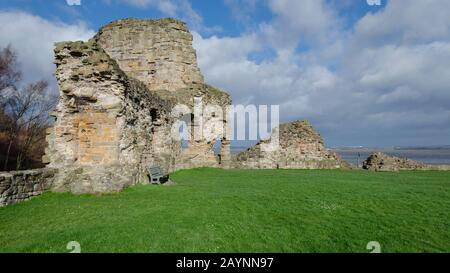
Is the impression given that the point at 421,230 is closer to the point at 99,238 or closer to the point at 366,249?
the point at 366,249

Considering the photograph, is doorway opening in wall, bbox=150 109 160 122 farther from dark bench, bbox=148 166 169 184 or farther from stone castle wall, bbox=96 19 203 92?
stone castle wall, bbox=96 19 203 92

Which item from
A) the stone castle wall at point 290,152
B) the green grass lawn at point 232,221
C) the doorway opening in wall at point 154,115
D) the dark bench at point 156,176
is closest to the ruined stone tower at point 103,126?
the doorway opening in wall at point 154,115

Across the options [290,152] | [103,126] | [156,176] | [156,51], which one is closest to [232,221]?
[103,126]

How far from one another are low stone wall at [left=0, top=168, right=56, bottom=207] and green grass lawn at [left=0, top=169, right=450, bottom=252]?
0.34 metres

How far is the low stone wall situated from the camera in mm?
8672

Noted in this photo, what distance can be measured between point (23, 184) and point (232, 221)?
245 inches

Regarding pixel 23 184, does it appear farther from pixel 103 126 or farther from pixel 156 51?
pixel 156 51

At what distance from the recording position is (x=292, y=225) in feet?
22.0

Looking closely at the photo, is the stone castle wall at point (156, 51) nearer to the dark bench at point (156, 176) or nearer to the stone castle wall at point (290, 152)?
the stone castle wall at point (290, 152)

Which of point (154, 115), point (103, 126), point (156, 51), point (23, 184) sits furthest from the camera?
point (156, 51)

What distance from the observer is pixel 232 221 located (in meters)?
6.96

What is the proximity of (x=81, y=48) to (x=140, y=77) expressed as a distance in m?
12.5
